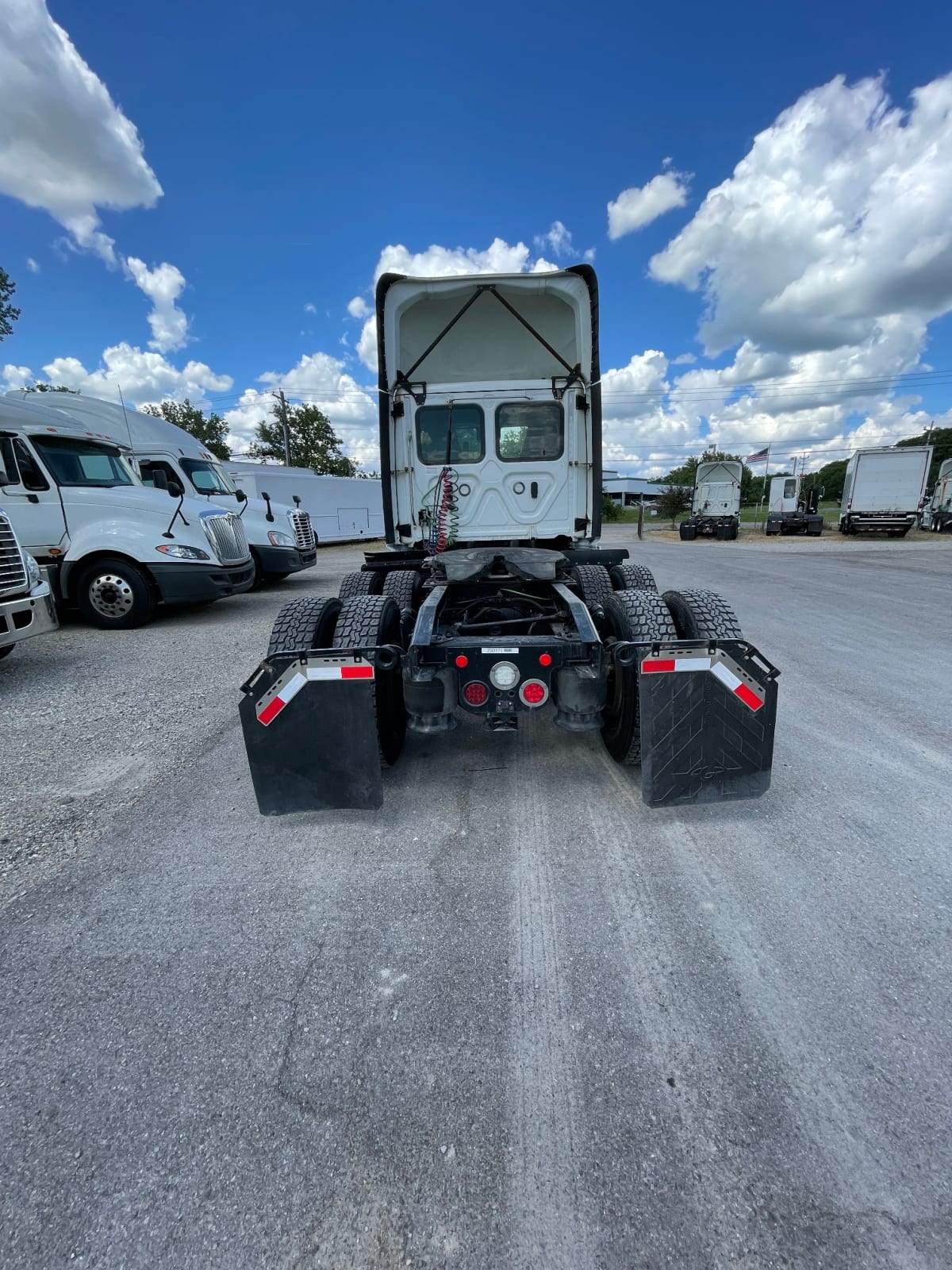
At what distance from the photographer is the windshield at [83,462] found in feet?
23.2

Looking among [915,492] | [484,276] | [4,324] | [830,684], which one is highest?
[4,324]

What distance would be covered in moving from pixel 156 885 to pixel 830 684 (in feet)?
16.6

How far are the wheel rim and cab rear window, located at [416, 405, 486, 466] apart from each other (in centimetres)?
472

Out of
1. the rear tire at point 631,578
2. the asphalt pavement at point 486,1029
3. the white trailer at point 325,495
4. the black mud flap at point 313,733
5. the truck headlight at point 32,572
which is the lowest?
the asphalt pavement at point 486,1029

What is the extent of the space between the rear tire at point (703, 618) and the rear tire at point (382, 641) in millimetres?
1523

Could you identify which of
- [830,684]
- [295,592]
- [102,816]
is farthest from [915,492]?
[102,816]

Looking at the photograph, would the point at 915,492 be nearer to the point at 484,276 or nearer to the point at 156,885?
the point at 484,276

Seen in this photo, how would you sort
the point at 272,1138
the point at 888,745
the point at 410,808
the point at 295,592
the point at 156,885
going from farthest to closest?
the point at 295,592 → the point at 888,745 → the point at 410,808 → the point at 156,885 → the point at 272,1138

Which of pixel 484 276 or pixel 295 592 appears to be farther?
pixel 295 592

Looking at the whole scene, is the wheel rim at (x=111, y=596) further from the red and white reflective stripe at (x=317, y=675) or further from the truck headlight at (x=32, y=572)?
the red and white reflective stripe at (x=317, y=675)

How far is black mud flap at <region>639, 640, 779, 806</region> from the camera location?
249cm

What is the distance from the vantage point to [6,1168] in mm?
1316

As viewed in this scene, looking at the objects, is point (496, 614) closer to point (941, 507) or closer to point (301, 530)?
point (301, 530)

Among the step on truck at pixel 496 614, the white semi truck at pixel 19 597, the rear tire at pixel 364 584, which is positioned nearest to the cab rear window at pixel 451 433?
the step on truck at pixel 496 614
